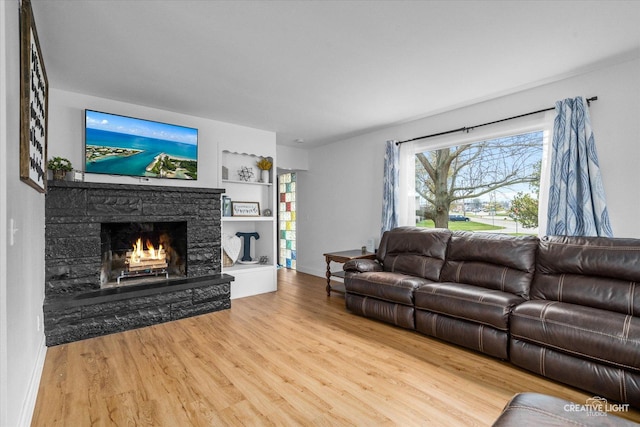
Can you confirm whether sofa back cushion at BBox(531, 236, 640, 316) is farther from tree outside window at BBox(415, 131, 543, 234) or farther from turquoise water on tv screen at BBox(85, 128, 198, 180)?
turquoise water on tv screen at BBox(85, 128, 198, 180)

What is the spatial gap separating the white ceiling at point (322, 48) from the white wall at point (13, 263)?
2.58 ft

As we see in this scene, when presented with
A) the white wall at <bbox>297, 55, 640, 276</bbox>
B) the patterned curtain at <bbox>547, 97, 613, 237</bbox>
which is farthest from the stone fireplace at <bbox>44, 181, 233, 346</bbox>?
the patterned curtain at <bbox>547, 97, 613, 237</bbox>

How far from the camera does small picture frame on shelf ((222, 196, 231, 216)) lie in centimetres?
456

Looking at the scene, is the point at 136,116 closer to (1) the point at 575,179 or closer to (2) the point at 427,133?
(2) the point at 427,133

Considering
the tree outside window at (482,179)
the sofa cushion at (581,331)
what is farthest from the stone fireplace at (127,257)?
the sofa cushion at (581,331)

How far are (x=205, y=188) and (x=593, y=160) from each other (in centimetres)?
418

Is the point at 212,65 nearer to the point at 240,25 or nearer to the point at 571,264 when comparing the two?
the point at 240,25

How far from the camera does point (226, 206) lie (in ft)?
15.1

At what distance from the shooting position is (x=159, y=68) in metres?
2.87

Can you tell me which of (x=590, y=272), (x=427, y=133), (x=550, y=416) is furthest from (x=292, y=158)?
(x=550, y=416)

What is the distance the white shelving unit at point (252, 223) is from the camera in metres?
4.58

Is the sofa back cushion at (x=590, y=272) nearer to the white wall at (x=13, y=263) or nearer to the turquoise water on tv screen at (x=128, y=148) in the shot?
the white wall at (x=13, y=263)

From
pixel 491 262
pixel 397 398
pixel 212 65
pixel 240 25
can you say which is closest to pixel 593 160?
pixel 491 262

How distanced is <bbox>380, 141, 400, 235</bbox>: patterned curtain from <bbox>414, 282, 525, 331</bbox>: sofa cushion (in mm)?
1608
